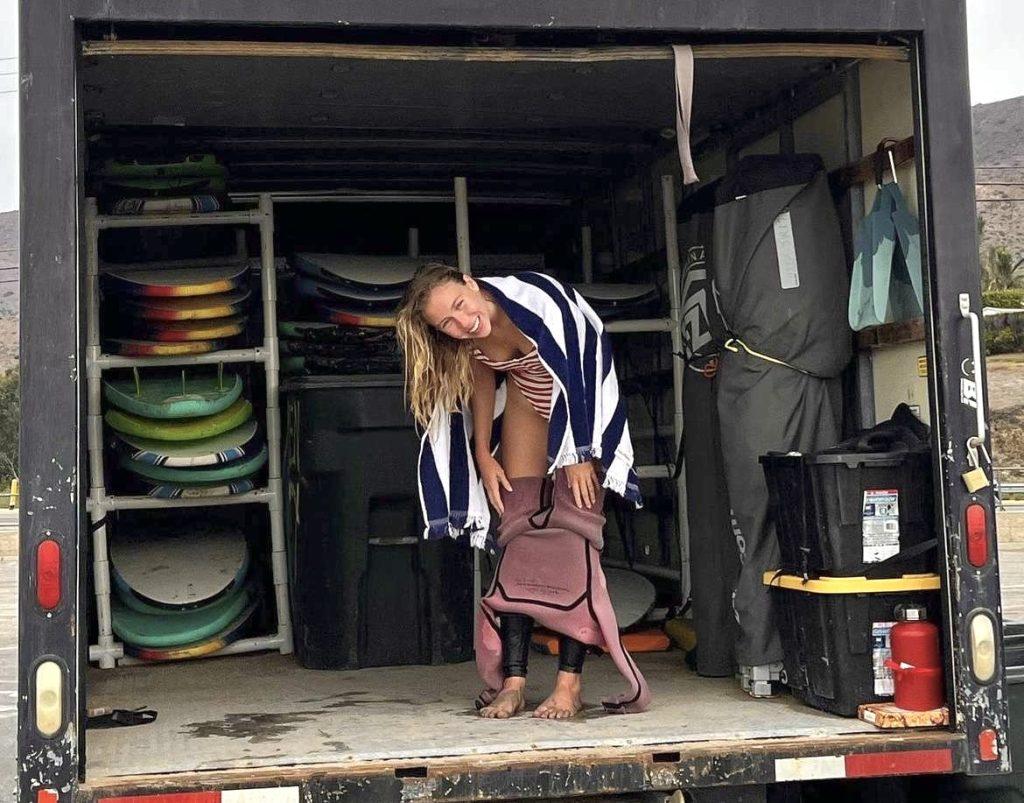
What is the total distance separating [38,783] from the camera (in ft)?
10.7

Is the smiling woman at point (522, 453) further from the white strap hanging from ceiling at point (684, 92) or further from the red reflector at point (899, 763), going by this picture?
the red reflector at point (899, 763)

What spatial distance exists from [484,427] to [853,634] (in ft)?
4.30

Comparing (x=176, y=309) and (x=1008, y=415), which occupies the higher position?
(x=176, y=309)

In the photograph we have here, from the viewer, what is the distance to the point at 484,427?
4512 mm

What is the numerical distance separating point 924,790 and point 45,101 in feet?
10.3

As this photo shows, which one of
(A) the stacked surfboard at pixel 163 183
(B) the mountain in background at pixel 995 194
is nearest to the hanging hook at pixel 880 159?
(A) the stacked surfboard at pixel 163 183

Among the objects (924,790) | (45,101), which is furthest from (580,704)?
(45,101)

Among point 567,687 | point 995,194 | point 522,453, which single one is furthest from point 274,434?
point 995,194

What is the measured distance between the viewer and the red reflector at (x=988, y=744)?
12.2 feet

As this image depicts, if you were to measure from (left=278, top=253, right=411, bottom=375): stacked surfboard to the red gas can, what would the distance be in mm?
2709

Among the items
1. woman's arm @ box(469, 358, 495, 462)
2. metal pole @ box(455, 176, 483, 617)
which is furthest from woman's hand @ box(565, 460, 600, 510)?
metal pole @ box(455, 176, 483, 617)

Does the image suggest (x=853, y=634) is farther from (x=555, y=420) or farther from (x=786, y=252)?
(x=786, y=252)

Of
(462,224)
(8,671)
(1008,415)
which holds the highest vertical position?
(462,224)

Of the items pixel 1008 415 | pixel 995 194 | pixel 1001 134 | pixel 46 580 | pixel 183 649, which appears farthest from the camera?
pixel 1001 134
